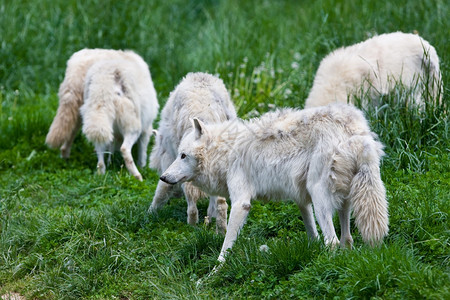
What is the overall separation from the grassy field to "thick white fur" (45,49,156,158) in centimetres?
40

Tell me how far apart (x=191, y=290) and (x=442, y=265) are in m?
1.93

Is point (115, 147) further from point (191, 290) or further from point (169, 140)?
point (191, 290)

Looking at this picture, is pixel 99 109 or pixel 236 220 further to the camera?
pixel 99 109

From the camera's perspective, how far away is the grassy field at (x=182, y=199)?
5.05m

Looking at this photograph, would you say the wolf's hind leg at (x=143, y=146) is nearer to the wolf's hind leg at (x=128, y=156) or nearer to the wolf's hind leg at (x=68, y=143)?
the wolf's hind leg at (x=128, y=156)

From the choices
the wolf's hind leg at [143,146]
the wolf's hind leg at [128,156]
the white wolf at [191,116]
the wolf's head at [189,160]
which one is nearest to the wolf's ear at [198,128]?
the wolf's head at [189,160]

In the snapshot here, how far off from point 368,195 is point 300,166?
63cm

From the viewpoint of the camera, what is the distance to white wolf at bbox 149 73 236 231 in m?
6.69

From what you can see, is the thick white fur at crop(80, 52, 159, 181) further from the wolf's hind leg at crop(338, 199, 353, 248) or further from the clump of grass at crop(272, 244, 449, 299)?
the clump of grass at crop(272, 244, 449, 299)

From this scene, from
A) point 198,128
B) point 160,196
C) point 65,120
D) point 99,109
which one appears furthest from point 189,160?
point 65,120

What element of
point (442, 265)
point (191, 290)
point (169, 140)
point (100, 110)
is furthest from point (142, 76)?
point (442, 265)

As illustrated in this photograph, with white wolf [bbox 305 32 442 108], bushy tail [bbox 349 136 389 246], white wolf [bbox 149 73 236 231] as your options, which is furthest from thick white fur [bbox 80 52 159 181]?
bushy tail [bbox 349 136 389 246]

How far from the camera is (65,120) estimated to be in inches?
367

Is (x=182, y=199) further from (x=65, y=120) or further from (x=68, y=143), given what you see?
(x=68, y=143)
